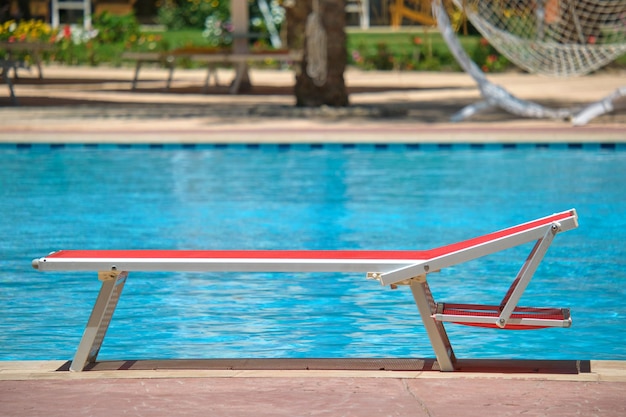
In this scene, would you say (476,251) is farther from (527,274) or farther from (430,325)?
(430,325)

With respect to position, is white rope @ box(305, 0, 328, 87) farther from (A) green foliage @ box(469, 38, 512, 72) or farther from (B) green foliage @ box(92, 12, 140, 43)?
(B) green foliage @ box(92, 12, 140, 43)

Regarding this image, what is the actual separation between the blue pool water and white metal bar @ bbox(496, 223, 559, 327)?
4.27ft

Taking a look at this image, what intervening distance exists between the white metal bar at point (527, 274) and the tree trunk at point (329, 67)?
12.1 m

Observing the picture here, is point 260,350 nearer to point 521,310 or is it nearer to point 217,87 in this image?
point 521,310

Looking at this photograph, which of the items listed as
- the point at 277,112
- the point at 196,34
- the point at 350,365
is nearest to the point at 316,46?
the point at 277,112

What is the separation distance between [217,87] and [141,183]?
396 inches

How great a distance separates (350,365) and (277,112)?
39.5 ft

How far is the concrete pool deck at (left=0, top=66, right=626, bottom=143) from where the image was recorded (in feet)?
44.5

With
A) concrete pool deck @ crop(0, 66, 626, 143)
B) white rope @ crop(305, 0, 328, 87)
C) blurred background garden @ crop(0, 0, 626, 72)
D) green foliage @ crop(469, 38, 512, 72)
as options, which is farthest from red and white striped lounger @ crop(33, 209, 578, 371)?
green foliage @ crop(469, 38, 512, 72)

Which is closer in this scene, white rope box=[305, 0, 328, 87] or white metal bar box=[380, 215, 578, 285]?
white metal bar box=[380, 215, 578, 285]

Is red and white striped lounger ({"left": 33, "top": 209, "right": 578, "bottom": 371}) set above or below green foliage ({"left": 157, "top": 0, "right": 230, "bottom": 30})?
above

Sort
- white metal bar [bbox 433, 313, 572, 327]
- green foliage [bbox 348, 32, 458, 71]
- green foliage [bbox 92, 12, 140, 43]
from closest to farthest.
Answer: white metal bar [bbox 433, 313, 572, 327]
green foliage [bbox 348, 32, 458, 71]
green foliage [bbox 92, 12, 140, 43]

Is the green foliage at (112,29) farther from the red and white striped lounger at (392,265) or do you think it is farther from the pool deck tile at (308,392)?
the pool deck tile at (308,392)

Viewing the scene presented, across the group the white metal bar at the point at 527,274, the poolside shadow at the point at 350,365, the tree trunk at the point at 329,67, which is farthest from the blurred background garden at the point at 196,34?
the white metal bar at the point at 527,274
